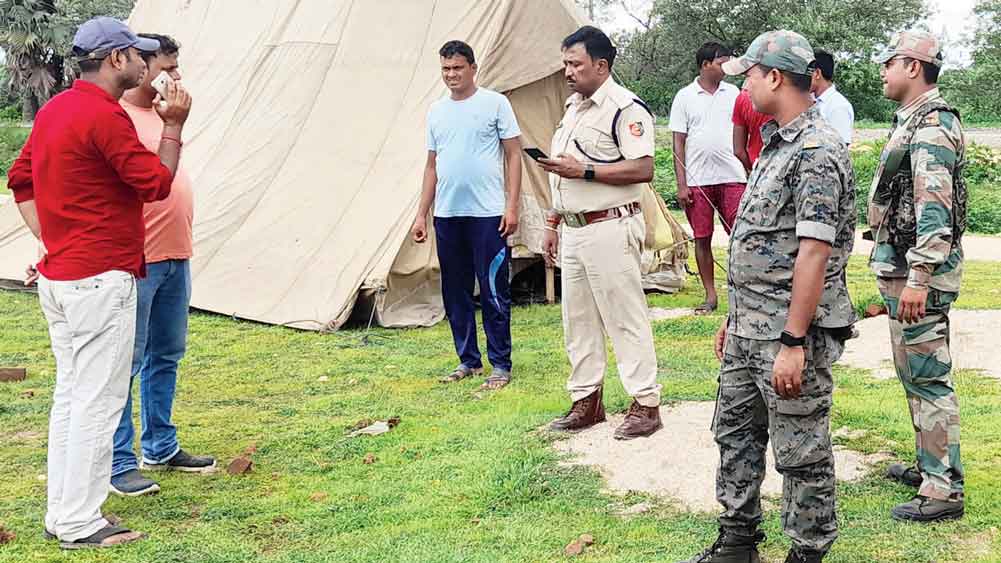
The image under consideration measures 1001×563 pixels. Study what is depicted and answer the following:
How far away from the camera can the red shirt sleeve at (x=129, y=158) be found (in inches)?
169

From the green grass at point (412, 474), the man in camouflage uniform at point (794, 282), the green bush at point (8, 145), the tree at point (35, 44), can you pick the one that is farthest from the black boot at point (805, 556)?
the tree at point (35, 44)

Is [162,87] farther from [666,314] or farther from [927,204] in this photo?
[666,314]

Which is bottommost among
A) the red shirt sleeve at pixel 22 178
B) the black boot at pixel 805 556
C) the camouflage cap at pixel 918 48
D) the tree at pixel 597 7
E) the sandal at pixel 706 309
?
the sandal at pixel 706 309

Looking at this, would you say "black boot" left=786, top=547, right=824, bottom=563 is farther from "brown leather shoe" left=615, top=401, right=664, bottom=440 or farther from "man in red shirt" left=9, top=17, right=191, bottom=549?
"man in red shirt" left=9, top=17, right=191, bottom=549

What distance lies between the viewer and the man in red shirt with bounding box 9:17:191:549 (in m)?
4.35

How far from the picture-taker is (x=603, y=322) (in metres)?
5.75

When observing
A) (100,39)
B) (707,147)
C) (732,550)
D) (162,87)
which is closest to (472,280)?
(707,147)

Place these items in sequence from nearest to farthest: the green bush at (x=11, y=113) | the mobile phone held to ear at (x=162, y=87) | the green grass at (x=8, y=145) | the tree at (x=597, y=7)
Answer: the mobile phone held to ear at (x=162, y=87) → the green grass at (x=8, y=145) → the green bush at (x=11, y=113) → the tree at (x=597, y=7)

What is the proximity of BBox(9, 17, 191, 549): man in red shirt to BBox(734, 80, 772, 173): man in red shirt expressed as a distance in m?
4.78

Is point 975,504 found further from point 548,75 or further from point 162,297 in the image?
point 548,75

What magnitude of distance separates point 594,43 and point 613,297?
1.26 meters

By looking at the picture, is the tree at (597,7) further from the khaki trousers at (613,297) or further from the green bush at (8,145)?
the khaki trousers at (613,297)

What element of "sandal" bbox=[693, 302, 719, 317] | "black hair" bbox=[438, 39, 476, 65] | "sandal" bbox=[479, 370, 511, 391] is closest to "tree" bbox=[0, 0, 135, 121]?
"sandal" bbox=[693, 302, 719, 317]

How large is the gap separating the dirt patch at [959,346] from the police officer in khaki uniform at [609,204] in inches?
98.6
